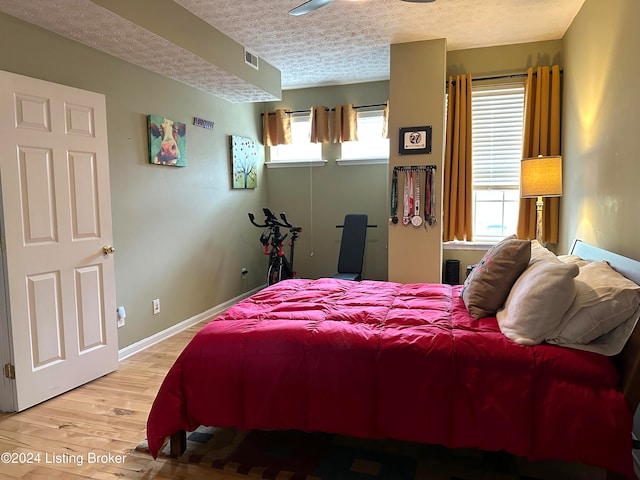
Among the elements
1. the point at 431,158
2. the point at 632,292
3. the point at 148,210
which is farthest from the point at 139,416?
the point at 431,158

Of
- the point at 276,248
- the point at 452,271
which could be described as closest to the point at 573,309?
the point at 452,271

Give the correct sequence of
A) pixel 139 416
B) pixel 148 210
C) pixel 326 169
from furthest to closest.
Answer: pixel 326 169, pixel 148 210, pixel 139 416

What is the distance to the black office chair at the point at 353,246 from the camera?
495 cm

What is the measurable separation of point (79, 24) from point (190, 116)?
1.57 m

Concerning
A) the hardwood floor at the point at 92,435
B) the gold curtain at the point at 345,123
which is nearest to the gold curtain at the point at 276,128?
the gold curtain at the point at 345,123

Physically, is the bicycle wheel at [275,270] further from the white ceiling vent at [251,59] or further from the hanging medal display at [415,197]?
the white ceiling vent at [251,59]

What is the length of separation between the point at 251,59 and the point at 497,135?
2.55 meters

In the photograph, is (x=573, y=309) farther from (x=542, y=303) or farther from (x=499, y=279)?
(x=499, y=279)

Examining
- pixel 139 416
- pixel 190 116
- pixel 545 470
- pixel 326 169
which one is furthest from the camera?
pixel 326 169

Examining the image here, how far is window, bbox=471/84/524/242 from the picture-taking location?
4.19 meters

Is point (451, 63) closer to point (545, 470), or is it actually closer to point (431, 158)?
point (431, 158)

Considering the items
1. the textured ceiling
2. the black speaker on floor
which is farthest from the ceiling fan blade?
the black speaker on floor

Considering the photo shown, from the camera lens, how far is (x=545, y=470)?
79.4 inches

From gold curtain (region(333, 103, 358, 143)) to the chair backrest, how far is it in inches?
39.6
